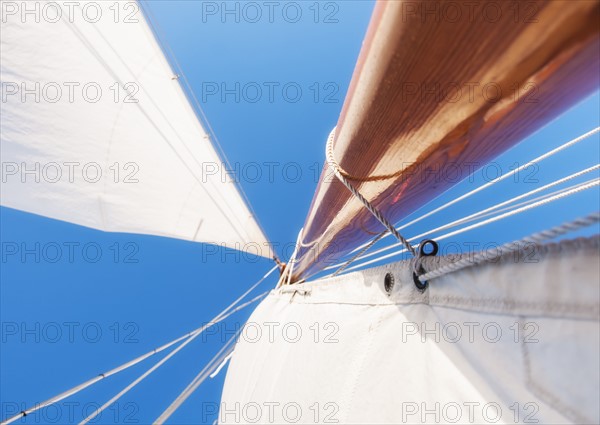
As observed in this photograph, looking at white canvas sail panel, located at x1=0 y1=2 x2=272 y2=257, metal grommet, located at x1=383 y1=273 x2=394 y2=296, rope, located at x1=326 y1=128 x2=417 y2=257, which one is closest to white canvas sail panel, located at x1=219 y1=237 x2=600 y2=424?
metal grommet, located at x1=383 y1=273 x2=394 y2=296

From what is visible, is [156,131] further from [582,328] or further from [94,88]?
[582,328]

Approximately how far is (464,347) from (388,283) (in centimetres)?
32

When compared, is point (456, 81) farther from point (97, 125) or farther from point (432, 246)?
point (97, 125)

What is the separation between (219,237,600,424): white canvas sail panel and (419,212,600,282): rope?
0.02 metres

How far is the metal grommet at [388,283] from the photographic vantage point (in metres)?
0.94

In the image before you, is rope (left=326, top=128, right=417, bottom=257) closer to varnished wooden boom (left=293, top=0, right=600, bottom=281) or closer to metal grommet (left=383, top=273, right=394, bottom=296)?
varnished wooden boom (left=293, top=0, right=600, bottom=281)

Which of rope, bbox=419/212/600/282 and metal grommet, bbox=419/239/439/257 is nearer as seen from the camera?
rope, bbox=419/212/600/282

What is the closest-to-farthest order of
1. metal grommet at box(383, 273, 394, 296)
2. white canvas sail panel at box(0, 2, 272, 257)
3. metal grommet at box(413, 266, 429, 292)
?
metal grommet at box(413, 266, 429, 292), metal grommet at box(383, 273, 394, 296), white canvas sail panel at box(0, 2, 272, 257)

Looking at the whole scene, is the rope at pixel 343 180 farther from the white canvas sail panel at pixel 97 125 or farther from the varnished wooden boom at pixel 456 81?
the white canvas sail panel at pixel 97 125

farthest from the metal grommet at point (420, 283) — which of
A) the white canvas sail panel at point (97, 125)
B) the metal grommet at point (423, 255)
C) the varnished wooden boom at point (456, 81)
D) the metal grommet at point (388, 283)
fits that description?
the white canvas sail panel at point (97, 125)

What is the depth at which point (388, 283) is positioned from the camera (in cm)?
96

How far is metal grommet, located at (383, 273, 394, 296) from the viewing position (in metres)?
0.94

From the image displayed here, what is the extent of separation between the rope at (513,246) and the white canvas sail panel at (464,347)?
0.02 meters

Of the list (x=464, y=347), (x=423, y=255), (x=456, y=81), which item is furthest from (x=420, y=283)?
(x=456, y=81)
